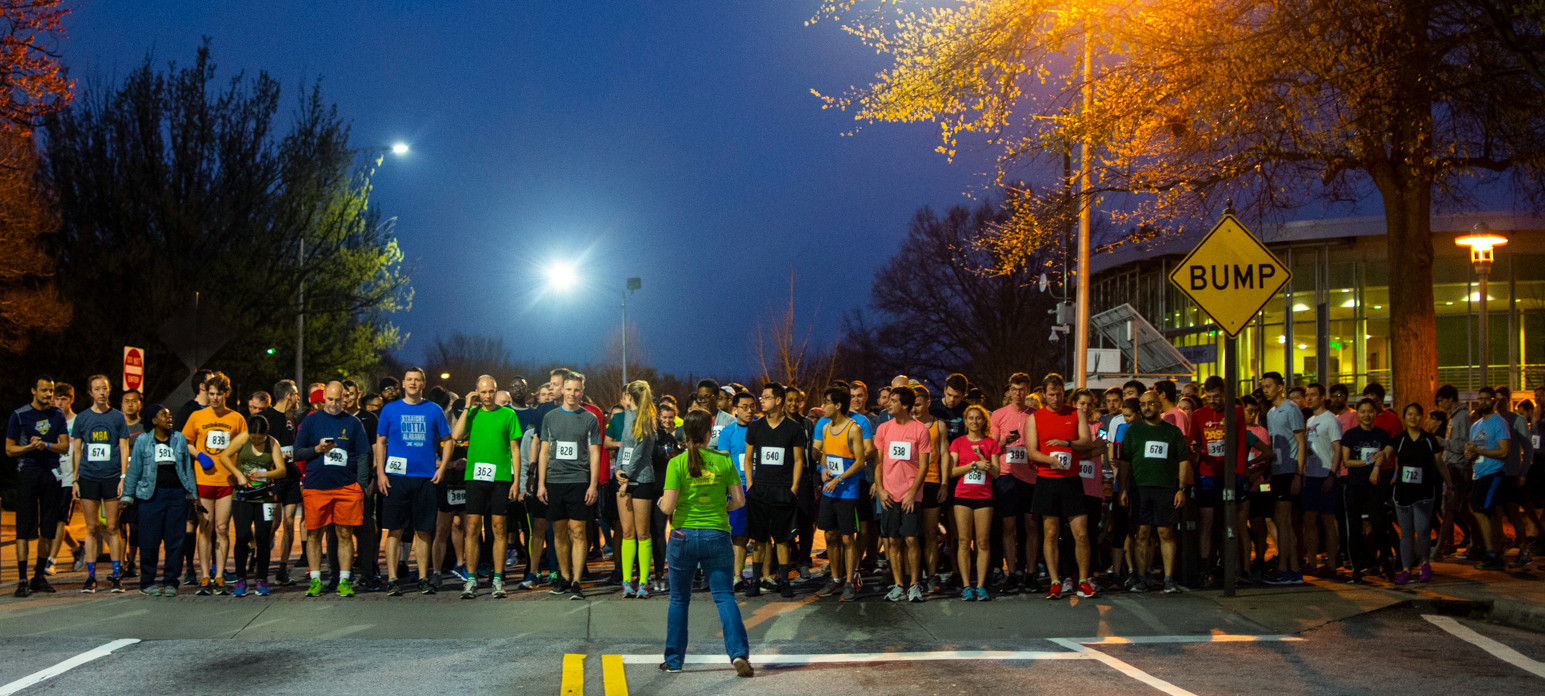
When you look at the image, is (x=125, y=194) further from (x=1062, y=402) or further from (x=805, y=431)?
(x=1062, y=402)

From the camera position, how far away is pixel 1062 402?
1004 centimetres

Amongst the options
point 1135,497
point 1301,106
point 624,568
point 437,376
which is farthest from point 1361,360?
point 437,376

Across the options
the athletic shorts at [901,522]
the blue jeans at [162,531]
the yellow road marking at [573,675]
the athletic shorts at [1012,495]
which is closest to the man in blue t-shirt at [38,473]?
the blue jeans at [162,531]

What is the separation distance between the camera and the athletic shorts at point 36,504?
404 inches

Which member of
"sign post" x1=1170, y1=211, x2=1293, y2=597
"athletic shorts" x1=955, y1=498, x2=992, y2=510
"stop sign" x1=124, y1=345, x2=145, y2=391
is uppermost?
"sign post" x1=1170, y1=211, x2=1293, y2=597

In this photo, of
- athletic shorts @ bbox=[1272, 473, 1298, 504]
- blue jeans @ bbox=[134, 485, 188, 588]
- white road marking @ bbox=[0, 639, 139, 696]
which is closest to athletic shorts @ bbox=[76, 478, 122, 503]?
blue jeans @ bbox=[134, 485, 188, 588]

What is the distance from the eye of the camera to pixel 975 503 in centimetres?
1006

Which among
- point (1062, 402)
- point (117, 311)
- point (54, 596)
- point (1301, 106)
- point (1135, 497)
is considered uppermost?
point (1301, 106)

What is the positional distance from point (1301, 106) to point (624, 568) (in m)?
10.6

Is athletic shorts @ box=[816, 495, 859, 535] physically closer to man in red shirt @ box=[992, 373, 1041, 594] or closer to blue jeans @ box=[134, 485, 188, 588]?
man in red shirt @ box=[992, 373, 1041, 594]

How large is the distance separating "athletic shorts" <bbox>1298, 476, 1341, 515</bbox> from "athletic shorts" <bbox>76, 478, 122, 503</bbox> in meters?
11.8

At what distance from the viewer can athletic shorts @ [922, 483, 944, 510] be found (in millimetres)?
10227

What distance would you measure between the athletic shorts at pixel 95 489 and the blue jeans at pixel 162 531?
1.77 ft

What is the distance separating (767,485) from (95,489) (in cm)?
649
